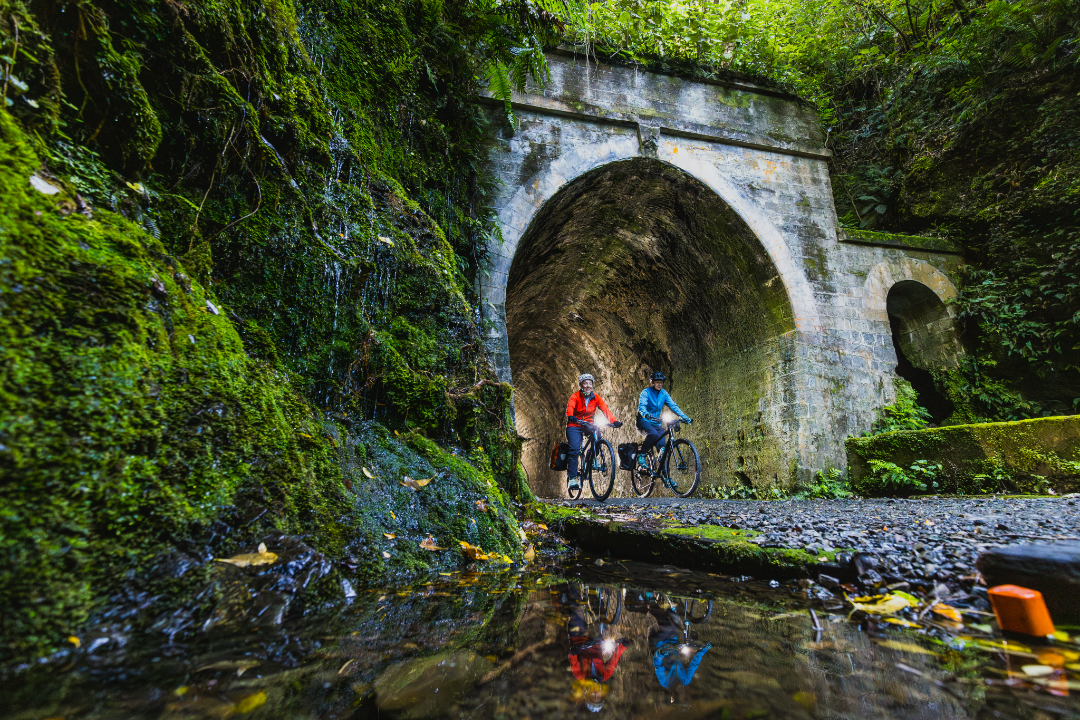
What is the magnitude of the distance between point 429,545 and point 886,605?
2018 millimetres

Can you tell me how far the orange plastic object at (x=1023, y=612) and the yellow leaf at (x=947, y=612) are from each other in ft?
0.71

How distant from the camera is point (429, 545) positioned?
256 cm

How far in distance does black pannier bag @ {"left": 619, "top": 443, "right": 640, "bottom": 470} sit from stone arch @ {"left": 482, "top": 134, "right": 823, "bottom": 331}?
3642 millimetres

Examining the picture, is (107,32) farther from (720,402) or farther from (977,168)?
(977,168)

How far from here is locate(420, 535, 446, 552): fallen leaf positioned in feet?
8.34

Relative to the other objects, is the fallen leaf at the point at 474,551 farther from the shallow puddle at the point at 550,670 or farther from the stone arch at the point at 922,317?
the stone arch at the point at 922,317

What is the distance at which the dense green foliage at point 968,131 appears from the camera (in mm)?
7262

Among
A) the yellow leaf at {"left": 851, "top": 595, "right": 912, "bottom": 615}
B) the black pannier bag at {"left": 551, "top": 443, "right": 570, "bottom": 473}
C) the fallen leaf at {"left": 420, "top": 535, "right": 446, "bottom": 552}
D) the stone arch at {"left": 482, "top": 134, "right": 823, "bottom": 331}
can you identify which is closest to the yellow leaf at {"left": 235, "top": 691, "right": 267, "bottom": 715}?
the fallen leaf at {"left": 420, "top": 535, "right": 446, "bottom": 552}

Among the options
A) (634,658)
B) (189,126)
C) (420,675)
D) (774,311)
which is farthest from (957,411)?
(189,126)

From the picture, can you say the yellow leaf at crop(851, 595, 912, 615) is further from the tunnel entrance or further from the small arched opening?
the small arched opening

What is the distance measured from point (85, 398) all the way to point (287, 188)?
6.28 feet

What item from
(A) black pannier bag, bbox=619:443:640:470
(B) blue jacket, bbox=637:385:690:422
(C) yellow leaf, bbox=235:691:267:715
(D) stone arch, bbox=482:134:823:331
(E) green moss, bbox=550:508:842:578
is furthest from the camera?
(A) black pannier bag, bbox=619:443:640:470

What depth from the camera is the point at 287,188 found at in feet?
9.58

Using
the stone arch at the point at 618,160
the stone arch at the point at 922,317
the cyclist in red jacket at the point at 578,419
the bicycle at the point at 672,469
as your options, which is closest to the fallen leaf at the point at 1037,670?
the stone arch at the point at 618,160
